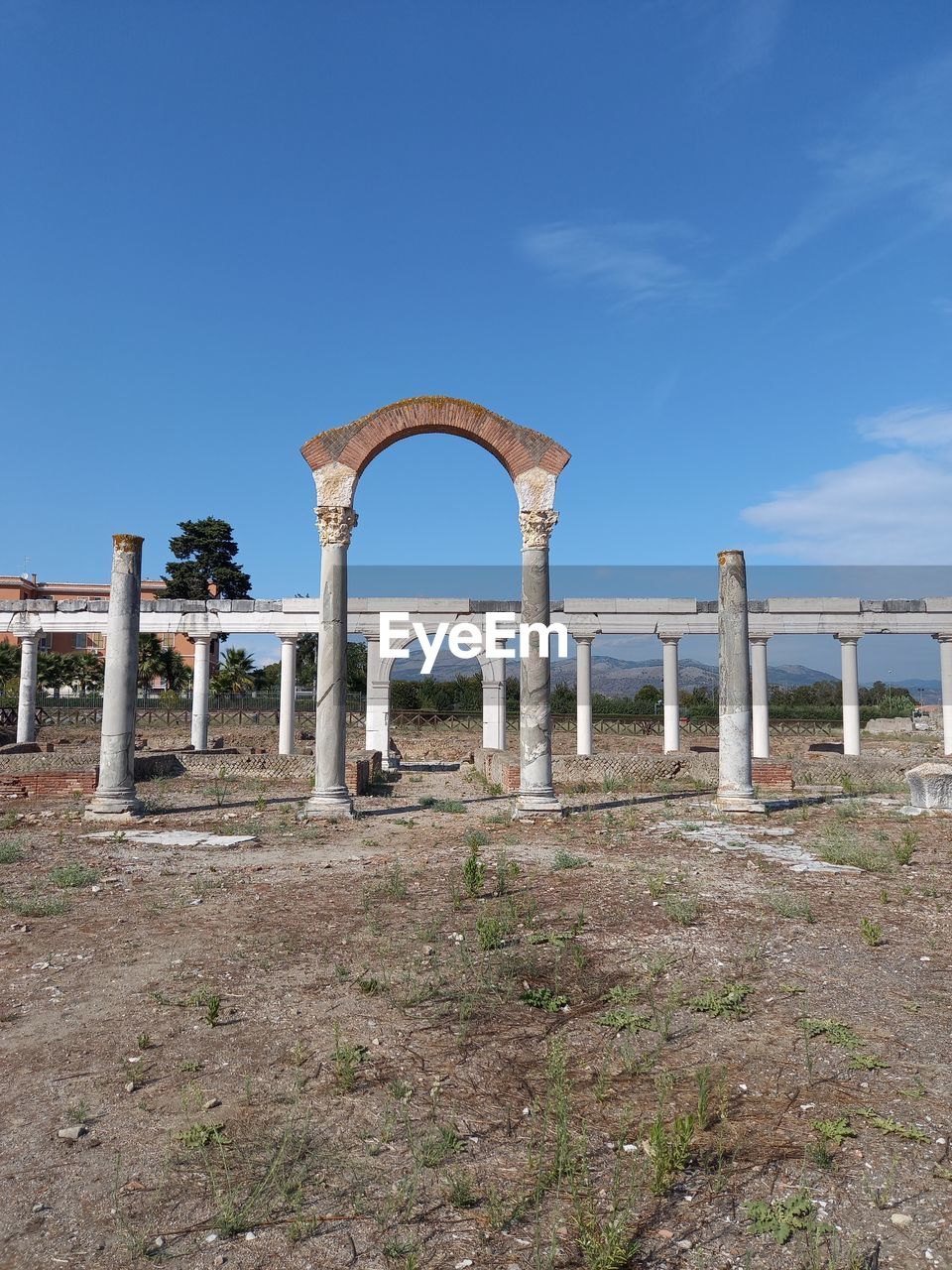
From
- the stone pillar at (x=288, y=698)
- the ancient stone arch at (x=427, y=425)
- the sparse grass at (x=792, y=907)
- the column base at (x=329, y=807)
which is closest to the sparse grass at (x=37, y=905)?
the column base at (x=329, y=807)

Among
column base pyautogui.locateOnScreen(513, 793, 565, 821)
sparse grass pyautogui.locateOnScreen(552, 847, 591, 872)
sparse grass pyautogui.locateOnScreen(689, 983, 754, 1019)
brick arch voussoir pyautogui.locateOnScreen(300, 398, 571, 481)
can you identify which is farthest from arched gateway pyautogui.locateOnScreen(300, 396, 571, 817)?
sparse grass pyautogui.locateOnScreen(689, 983, 754, 1019)

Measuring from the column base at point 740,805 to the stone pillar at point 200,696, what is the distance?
18.5 metres

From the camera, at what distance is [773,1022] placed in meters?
4.79

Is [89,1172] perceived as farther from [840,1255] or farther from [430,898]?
[430,898]

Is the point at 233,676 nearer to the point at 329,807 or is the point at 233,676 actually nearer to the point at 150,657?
the point at 150,657

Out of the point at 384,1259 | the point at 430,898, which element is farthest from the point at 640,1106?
the point at 430,898

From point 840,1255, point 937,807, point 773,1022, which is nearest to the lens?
point 840,1255

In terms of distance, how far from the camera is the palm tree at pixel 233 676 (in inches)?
1982

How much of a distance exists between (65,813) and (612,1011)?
40.8 ft

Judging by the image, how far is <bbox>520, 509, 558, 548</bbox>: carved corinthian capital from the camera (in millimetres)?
13953

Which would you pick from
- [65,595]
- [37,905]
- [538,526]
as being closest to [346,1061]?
[37,905]

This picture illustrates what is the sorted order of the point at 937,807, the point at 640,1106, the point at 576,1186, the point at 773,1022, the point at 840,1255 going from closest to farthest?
the point at 840,1255 → the point at 576,1186 → the point at 640,1106 → the point at 773,1022 → the point at 937,807

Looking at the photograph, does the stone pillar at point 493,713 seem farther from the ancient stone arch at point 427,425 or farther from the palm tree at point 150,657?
the palm tree at point 150,657

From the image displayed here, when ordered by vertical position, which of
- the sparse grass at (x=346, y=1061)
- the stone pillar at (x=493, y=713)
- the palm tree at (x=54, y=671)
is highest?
the palm tree at (x=54, y=671)
